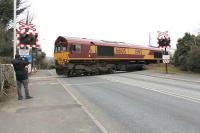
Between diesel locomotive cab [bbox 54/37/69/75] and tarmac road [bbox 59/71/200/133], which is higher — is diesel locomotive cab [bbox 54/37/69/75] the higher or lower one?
the higher one

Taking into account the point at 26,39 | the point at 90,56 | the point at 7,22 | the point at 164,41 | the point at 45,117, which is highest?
the point at 7,22

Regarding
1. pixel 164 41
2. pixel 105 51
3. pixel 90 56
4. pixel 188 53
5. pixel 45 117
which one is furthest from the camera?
pixel 188 53

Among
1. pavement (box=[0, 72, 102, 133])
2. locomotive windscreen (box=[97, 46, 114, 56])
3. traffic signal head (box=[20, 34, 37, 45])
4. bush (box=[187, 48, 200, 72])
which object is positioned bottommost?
pavement (box=[0, 72, 102, 133])

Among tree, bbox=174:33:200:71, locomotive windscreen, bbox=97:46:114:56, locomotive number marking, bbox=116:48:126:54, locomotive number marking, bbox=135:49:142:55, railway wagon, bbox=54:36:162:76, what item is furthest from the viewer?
locomotive number marking, bbox=135:49:142:55

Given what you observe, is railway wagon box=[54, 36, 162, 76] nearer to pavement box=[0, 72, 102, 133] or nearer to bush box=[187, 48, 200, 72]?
bush box=[187, 48, 200, 72]

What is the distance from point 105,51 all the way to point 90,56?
2723mm

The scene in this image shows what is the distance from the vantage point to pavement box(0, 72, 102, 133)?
870cm

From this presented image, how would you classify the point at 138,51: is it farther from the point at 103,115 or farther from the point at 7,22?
the point at 103,115

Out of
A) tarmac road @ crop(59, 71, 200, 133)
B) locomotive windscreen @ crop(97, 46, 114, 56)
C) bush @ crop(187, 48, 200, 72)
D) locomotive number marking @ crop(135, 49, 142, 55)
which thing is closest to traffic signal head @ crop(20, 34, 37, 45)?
tarmac road @ crop(59, 71, 200, 133)

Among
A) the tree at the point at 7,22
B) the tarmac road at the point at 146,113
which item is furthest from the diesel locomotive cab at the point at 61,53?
the tarmac road at the point at 146,113

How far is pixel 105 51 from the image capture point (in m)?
37.5

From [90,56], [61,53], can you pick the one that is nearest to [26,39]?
[61,53]

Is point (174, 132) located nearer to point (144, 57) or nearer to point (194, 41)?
point (194, 41)

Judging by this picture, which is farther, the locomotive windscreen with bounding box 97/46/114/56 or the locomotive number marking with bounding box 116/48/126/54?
the locomotive number marking with bounding box 116/48/126/54
